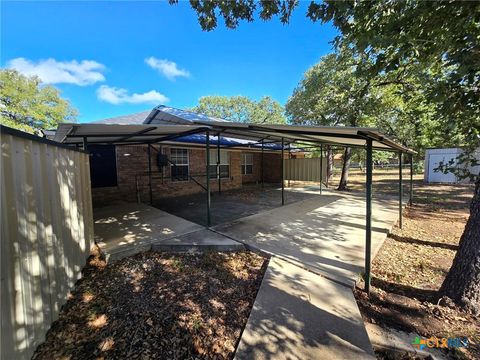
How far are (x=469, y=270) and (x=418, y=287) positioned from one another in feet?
2.53

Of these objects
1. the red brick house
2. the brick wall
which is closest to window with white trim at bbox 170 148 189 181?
the red brick house

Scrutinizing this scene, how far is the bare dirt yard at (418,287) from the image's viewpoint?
7.63ft

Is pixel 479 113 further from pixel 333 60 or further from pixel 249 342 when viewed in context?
pixel 333 60

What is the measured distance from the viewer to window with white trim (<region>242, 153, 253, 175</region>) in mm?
14724

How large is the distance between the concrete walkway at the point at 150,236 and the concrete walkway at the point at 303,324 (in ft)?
5.23

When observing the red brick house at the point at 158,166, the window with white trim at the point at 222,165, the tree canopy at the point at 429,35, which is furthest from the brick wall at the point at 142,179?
the tree canopy at the point at 429,35

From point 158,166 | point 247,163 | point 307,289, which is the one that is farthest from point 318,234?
point 247,163

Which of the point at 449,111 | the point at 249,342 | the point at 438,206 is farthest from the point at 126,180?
the point at 438,206

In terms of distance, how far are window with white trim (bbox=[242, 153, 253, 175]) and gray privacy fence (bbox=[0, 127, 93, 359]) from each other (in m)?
12.0

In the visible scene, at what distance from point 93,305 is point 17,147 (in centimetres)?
195

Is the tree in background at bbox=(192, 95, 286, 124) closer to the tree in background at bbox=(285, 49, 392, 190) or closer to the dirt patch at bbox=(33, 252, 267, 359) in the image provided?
the tree in background at bbox=(285, 49, 392, 190)

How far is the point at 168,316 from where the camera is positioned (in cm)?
241

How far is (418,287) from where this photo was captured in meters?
3.15

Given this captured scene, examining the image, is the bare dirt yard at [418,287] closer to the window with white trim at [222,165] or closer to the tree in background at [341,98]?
the tree in background at [341,98]
